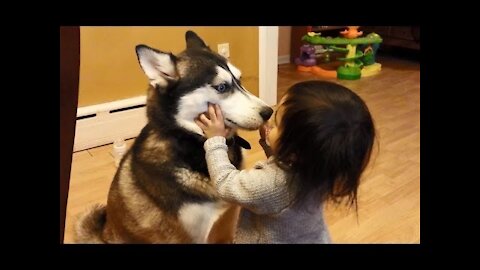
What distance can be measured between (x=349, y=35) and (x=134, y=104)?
83.7 inches

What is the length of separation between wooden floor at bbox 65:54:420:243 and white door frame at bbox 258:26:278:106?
0.54ft

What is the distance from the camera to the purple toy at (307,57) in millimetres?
3574

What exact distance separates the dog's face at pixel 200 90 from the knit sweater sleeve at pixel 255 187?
143 mm

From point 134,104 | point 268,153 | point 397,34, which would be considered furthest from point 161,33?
point 397,34

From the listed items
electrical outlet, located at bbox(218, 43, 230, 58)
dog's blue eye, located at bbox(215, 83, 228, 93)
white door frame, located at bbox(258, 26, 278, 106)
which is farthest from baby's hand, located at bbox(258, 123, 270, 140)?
white door frame, located at bbox(258, 26, 278, 106)

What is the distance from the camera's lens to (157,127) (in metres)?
1.06

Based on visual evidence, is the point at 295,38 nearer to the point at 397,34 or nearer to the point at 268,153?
the point at 397,34

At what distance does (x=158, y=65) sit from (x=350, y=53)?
2.78 metres

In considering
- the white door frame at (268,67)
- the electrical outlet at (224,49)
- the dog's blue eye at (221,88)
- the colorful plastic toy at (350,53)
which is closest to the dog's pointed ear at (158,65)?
the dog's blue eye at (221,88)

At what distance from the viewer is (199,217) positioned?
3.39ft

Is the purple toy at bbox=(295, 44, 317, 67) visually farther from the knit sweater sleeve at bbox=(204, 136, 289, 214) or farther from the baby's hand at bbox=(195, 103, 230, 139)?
the knit sweater sleeve at bbox=(204, 136, 289, 214)

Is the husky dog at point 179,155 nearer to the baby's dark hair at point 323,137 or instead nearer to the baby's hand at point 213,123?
the baby's hand at point 213,123
